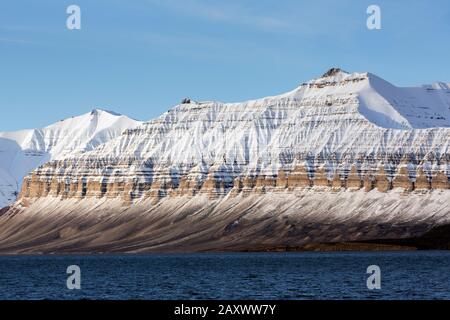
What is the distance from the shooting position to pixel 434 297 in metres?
109

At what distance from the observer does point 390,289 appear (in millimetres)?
122062

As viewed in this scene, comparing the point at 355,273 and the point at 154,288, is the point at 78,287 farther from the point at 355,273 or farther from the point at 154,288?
the point at 355,273
